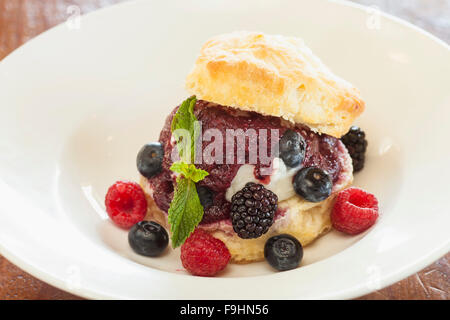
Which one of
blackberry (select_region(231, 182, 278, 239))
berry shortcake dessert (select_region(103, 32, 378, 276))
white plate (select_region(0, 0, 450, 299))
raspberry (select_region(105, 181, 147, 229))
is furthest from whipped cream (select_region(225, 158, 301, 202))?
raspberry (select_region(105, 181, 147, 229))

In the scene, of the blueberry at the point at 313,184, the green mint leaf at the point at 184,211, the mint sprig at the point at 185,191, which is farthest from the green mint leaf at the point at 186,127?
the blueberry at the point at 313,184

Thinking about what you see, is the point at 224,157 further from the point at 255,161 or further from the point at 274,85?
the point at 274,85

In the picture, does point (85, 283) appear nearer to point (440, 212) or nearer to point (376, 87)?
point (440, 212)

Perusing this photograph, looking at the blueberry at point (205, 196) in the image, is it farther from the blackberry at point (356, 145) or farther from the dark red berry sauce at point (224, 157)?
the blackberry at point (356, 145)

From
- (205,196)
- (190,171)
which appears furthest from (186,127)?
(205,196)

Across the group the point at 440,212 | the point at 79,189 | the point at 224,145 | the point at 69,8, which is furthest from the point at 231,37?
the point at 69,8

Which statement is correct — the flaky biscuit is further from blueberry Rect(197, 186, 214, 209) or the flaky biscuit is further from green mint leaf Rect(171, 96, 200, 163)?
blueberry Rect(197, 186, 214, 209)
